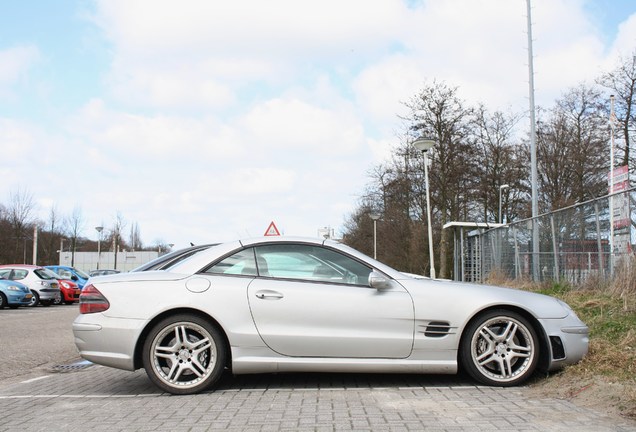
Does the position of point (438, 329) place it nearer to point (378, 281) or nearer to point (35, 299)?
point (378, 281)

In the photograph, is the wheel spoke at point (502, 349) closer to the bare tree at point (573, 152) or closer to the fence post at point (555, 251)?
the fence post at point (555, 251)

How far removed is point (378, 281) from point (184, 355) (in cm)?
176

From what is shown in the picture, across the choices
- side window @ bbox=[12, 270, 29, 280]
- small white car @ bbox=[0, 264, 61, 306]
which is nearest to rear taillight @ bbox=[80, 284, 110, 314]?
small white car @ bbox=[0, 264, 61, 306]

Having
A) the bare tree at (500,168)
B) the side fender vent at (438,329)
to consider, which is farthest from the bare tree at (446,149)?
the side fender vent at (438,329)

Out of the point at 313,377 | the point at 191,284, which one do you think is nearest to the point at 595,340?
the point at 313,377

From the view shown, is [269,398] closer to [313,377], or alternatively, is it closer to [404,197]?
[313,377]

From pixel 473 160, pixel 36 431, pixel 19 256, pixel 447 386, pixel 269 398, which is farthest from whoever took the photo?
pixel 19 256

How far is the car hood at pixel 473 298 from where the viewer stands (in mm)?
5500

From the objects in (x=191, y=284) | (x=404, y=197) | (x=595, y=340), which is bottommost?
(x=595, y=340)

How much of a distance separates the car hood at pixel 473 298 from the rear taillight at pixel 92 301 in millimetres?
Result: 2589

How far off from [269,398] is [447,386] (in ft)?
5.15

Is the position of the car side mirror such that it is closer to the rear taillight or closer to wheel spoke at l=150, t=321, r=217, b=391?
wheel spoke at l=150, t=321, r=217, b=391

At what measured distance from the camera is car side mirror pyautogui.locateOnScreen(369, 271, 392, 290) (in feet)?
17.8

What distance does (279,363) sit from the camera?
5379mm
